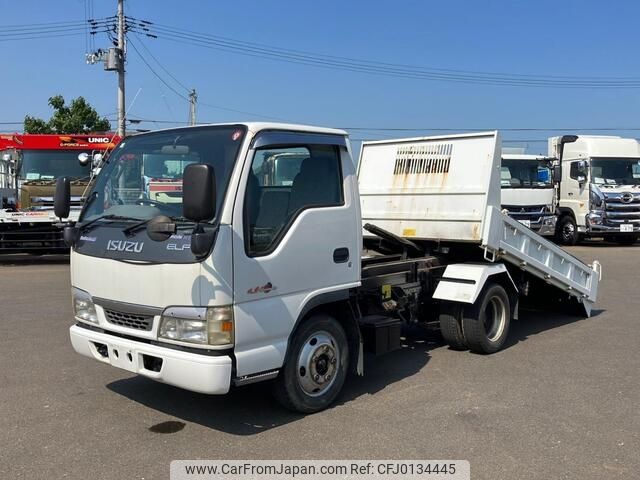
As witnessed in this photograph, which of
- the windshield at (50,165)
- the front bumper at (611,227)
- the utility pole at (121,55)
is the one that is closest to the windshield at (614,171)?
the front bumper at (611,227)

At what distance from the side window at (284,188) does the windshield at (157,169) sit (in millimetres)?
254

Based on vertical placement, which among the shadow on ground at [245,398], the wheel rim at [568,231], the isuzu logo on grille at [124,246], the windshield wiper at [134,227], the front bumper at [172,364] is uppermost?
the windshield wiper at [134,227]

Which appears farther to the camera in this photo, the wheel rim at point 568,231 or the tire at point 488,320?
the wheel rim at point 568,231

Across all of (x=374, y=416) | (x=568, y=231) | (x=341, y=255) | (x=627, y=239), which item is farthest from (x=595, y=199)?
(x=374, y=416)

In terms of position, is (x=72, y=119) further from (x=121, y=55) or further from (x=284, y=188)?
(x=284, y=188)

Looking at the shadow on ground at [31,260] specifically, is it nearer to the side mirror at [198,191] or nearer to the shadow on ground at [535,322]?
the shadow on ground at [535,322]

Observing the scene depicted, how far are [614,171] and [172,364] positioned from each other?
732 inches

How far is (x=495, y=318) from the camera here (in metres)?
6.93

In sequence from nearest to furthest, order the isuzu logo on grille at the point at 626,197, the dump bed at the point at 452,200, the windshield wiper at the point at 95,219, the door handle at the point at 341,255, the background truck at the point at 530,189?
the windshield wiper at the point at 95,219 < the door handle at the point at 341,255 < the dump bed at the point at 452,200 < the background truck at the point at 530,189 < the isuzu logo on grille at the point at 626,197

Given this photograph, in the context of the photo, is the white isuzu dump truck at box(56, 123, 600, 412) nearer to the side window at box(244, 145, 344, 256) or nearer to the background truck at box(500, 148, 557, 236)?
the side window at box(244, 145, 344, 256)

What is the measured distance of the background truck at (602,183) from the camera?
18.9 metres

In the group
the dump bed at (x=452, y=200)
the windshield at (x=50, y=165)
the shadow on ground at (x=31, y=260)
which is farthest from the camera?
→ the shadow on ground at (x=31, y=260)

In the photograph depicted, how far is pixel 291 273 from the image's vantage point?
14.9ft

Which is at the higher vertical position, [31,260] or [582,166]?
[582,166]
